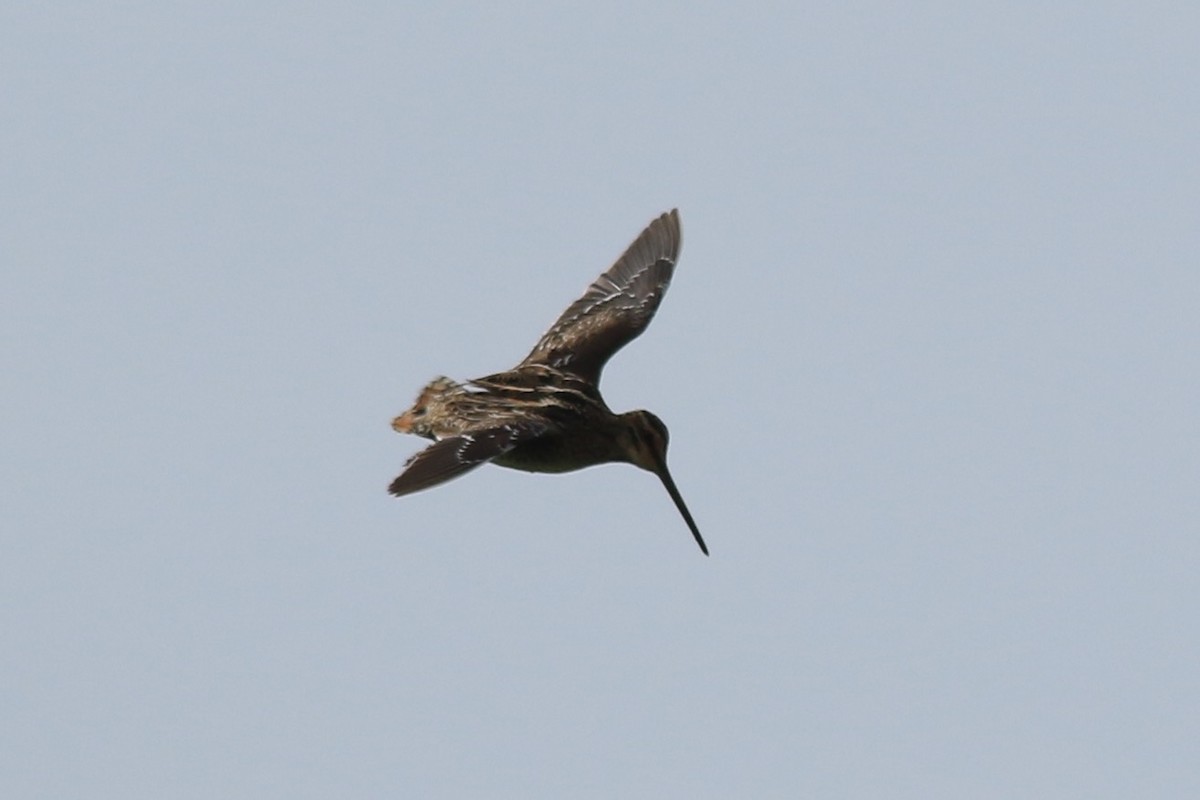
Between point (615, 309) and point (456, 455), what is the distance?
484cm

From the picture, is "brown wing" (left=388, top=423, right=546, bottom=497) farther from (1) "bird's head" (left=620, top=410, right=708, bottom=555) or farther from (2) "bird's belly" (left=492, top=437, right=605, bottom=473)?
(1) "bird's head" (left=620, top=410, right=708, bottom=555)

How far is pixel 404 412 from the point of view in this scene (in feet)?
64.5

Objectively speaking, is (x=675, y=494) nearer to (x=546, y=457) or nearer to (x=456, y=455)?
(x=546, y=457)

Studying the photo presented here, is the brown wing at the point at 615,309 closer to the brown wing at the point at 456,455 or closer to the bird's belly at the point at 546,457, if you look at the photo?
the bird's belly at the point at 546,457

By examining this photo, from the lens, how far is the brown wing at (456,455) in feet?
52.9

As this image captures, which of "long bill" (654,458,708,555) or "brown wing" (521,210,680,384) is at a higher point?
"brown wing" (521,210,680,384)

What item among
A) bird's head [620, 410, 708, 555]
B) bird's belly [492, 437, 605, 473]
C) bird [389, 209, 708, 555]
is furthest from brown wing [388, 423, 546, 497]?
bird's head [620, 410, 708, 555]

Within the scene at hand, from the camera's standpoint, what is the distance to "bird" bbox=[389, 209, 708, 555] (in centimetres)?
1722

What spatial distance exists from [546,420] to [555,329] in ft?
8.99

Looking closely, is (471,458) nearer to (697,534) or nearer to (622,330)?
(697,534)

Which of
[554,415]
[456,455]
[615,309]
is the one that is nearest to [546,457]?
[554,415]

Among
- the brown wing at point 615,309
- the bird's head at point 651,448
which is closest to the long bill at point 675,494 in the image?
the bird's head at point 651,448

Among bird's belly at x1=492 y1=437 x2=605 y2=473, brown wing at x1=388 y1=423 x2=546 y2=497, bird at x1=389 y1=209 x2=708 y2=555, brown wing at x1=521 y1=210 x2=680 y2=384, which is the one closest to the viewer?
brown wing at x1=388 y1=423 x2=546 y2=497

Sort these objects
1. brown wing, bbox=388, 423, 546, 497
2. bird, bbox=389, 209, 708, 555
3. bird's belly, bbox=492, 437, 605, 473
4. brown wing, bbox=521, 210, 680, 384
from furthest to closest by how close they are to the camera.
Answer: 1. brown wing, bbox=521, 210, 680, 384
2. bird's belly, bbox=492, 437, 605, 473
3. bird, bbox=389, 209, 708, 555
4. brown wing, bbox=388, 423, 546, 497
